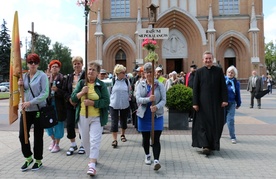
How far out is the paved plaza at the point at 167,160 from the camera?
5465 millimetres

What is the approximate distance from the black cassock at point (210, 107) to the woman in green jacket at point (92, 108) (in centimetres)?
237

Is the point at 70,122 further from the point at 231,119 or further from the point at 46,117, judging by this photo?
the point at 231,119

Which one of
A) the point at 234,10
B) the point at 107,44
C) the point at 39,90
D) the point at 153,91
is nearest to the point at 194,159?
the point at 153,91

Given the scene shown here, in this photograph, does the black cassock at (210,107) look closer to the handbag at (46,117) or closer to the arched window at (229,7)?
the handbag at (46,117)

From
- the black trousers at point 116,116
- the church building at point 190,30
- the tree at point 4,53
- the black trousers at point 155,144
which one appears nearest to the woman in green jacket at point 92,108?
the black trousers at point 155,144

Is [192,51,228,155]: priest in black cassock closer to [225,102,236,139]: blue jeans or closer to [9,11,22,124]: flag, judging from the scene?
[225,102,236,139]: blue jeans

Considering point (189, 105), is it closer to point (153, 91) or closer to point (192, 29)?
point (153, 91)

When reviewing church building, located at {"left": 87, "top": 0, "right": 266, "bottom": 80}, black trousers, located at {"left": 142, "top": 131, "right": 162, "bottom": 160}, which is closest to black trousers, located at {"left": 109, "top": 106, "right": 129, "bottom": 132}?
black trousers, located at {"left": 142, "top": 131, "right": 162, "bottom": 160}

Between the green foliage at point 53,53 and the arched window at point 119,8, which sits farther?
the green foliage at point 53,53

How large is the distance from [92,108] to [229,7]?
33.9 metres

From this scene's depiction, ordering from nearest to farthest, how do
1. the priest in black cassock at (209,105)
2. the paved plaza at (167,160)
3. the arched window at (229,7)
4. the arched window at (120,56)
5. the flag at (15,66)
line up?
the paved plaza at (167,160), the flag at (15,66), the priest in black cassock at (209,105), the arched window at (229,7), the arched window at (120,56)

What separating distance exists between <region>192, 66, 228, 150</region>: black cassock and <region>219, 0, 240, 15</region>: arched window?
103 ft

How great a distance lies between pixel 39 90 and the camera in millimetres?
5777

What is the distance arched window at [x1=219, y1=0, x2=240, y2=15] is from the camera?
35.8 m
